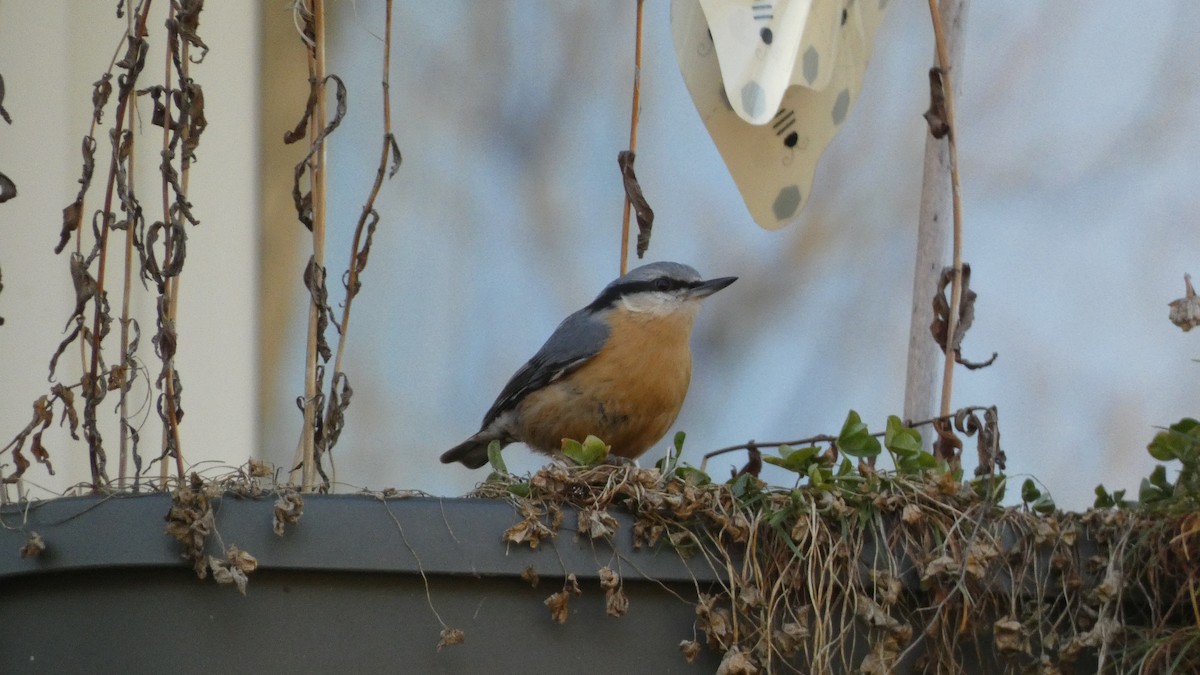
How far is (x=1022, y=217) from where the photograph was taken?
4.03m

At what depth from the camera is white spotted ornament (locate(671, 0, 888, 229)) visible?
278 centimetres

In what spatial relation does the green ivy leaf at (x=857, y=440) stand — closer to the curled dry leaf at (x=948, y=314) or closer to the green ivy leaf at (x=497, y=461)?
the curled dry leaf at (x=948, y=314)

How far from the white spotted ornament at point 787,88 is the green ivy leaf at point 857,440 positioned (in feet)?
2.33

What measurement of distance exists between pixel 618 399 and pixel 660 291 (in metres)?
0.33

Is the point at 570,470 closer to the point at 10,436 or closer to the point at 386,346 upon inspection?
the point at 10,436

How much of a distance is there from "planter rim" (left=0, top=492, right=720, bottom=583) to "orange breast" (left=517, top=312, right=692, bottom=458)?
123 cm

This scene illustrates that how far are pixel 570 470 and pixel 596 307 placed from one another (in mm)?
1395

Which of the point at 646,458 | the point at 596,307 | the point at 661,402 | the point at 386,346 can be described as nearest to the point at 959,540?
the point at 661,402

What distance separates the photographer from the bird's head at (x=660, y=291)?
3289 millimetres

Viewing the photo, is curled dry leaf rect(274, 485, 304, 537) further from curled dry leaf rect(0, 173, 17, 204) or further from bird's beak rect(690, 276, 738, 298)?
bird's beak rect(690, 276, 738, 298)

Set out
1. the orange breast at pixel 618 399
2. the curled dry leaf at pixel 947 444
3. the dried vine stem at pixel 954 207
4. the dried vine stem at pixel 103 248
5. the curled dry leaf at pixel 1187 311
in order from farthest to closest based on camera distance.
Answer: the orange breast at pixel 618 399 < the dried vine stem at pixel 954 207 < the curled dry leaf at pixel 947 444 < the dried vine stem at pixel 103 248 < the curled dry leaf at pixel 1187 311

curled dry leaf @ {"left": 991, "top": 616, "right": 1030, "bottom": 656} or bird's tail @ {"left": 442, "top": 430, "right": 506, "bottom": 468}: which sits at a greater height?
curled dry leaf @ {"left": 991, "top": 616, "right": 1030, "bottom": 656}

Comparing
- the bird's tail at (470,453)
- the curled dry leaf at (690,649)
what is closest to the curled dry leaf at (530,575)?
the curled dry leaf at (690,649)

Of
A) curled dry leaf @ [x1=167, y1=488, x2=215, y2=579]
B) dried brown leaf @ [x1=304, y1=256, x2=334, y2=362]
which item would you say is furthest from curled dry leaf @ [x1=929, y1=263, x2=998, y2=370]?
curled dry leaf @ [x1=167, y1=488, x2=215, y2=579]
